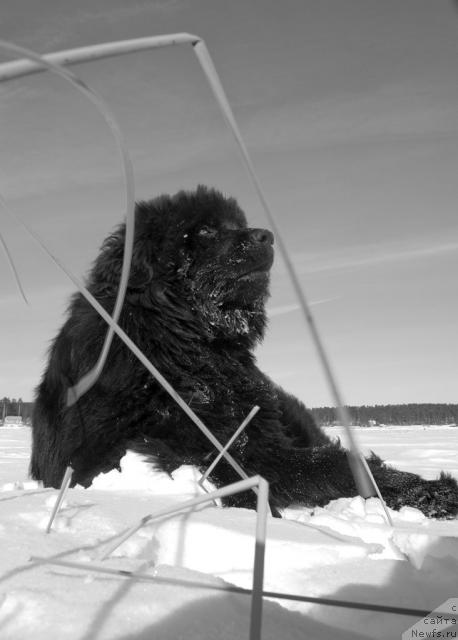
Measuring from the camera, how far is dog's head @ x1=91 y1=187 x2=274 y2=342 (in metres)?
3.91

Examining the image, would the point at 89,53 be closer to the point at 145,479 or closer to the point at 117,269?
the point at 145,479

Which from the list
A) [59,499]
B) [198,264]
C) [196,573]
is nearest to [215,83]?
[196,573]

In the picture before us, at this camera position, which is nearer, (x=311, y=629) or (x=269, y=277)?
(x=311, y=629)

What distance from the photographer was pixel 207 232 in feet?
14.3

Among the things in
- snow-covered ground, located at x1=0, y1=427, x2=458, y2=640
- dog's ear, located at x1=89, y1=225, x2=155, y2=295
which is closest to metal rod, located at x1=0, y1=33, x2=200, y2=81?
snow-covered ground, located at x1=0, y1=427, x2=458, y2=640

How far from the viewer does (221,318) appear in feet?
13.0

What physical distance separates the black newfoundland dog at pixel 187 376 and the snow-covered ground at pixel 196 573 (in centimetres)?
107

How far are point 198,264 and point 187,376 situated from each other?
38.7 inches

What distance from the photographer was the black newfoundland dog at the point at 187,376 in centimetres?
298

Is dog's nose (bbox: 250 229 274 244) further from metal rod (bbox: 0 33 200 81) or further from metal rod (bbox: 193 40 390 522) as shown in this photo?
metal rod (bbox: 0 33 200 81)

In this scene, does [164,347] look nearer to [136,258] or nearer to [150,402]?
[150,402]

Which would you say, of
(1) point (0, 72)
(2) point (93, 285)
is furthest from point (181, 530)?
(2) point (93, 285)

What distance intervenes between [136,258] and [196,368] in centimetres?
97

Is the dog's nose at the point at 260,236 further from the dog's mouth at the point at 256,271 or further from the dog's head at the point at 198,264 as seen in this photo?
the dog's mouth at the point at 256,271
